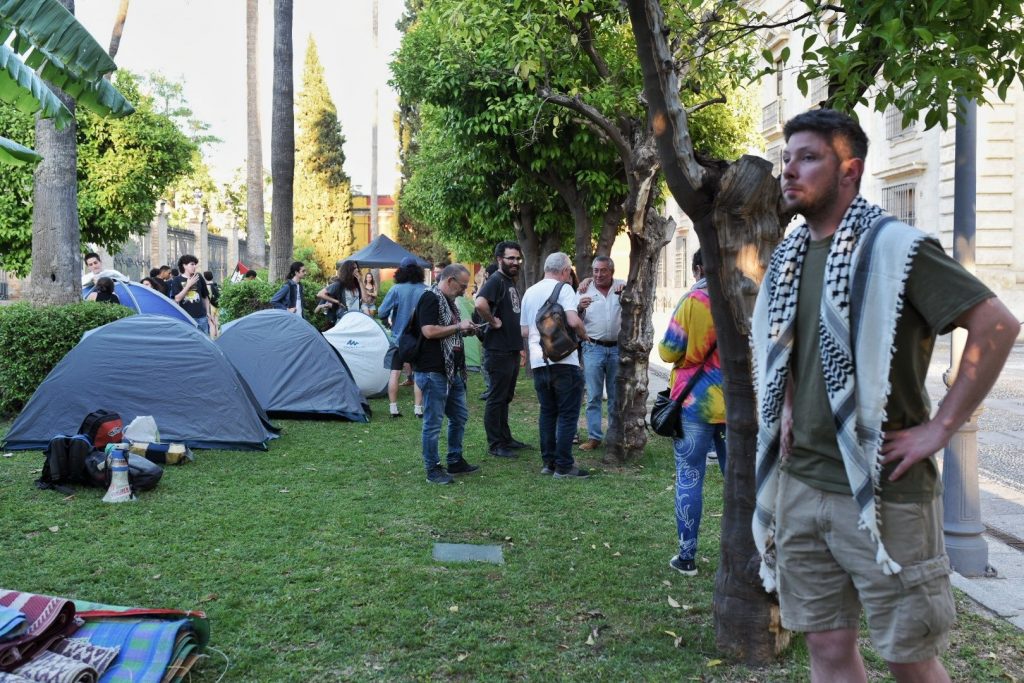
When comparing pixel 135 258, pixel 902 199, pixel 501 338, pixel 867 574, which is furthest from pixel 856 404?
pixel 135 258

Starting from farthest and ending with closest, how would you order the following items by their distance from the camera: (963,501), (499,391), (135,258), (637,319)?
(135,258) → (499,391) → (637,319) → (963,501)

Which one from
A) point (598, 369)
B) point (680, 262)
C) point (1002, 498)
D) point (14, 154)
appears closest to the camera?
point (14, 154)

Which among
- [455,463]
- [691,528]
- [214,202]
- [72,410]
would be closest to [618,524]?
[691,528]

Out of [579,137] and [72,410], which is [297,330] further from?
[579,137]

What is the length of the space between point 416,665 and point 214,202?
63.2 m

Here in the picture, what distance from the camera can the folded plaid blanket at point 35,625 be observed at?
11.1ft

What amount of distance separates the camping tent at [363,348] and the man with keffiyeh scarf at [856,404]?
10.1 m

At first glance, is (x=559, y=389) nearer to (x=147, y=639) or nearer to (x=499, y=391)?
(x=499, y=391)

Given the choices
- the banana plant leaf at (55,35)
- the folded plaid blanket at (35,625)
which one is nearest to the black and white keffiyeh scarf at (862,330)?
the folded plaid blanket at (35,625)

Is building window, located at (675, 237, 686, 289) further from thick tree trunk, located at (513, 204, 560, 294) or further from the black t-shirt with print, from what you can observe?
the black t-shirt with print

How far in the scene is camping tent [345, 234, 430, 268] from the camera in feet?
72.6

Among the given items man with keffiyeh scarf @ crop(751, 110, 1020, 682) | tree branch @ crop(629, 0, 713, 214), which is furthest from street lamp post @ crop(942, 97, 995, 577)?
man with keffiyeh scarf @ crop(751, 110, 1020, 682)

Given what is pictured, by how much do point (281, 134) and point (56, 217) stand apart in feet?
22.1

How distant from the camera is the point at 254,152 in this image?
26500 millimetres
